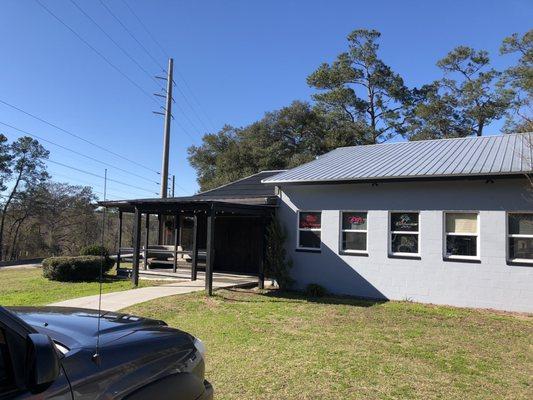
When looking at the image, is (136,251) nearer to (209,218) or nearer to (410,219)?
(209,218)

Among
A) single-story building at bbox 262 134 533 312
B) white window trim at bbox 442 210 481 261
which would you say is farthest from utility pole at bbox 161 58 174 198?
white window trim at bbox 442 210 481 261

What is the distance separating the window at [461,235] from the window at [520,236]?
0.84 meters

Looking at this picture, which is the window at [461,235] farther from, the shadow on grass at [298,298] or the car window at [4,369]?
the car window at [4,369]

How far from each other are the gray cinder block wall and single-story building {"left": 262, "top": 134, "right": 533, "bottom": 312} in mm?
26

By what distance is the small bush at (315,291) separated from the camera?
14547mm

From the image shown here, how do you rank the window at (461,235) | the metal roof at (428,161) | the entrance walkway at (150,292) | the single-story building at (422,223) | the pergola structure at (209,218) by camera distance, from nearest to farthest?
the entrance walkway at (150,292) → the single-story building at (422,223) → the metal roof at (428,161) → the window at (461,235) → the pergola structure at (209,218)

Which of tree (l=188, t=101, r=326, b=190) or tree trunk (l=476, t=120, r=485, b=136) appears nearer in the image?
tree trunk (l=476, t=120, r=485, b=136)

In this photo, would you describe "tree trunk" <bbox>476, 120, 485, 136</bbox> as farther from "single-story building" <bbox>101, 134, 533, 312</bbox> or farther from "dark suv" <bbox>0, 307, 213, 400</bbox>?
"dark suv" <bbox>0, 307, 213, 400</bbox>

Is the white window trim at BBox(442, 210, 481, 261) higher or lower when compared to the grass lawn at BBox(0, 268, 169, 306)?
higher

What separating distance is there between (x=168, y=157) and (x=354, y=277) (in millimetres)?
14087

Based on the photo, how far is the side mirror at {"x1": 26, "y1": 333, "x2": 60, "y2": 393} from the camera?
6.70 ft

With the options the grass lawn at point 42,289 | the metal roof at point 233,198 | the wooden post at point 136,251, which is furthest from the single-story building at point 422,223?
the grass lawn at point 42,289

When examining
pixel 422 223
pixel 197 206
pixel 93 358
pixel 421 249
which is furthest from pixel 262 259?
pixel 93 358

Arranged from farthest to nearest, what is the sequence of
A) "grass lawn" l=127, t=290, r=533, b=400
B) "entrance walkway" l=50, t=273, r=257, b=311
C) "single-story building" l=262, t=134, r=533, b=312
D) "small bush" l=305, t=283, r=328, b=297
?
"small bush" l=305, t=283, r=328, b=297 → "single-story building" l=262, t=134, r=533, b=312 → "entrance walkway" l=50, t=273, r=257, b=311 → "grass lawn" l=127, t=290, r=533, b=400
